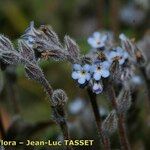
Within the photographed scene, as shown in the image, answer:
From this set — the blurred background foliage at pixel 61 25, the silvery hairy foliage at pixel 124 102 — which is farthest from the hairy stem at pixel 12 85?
the silvery hairy foliage at pixel 124 102

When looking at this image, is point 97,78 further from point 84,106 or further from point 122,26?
point 122,26

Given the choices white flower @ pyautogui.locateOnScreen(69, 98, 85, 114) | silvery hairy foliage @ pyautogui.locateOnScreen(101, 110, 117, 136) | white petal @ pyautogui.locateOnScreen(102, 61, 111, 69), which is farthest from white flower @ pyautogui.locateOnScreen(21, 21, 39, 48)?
white flower @ pyautogui.locateOnScreen(69, 98, 85, 114)

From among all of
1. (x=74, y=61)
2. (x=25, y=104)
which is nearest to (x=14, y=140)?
(x=74, y=61)

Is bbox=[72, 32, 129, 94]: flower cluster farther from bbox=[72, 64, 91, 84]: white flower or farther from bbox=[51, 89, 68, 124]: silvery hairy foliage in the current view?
bbox=[51, 89, 68, 124]: silvery hairy foliage

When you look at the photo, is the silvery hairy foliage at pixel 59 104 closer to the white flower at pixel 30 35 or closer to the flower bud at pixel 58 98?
the flower bud at pixel 58 98

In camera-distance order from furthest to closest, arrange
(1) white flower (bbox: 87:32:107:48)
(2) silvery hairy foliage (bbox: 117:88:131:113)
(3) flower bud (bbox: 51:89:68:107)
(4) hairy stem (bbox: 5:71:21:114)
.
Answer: (4) hairy stem (bbox: 5:71:21:114)
(1) white flower (bbox: 87:32:107:48)
(2) silvery hairy foliage (bbox: 117:88:131:113)
(3) flower bud (bbox: 51:89:68:107)
